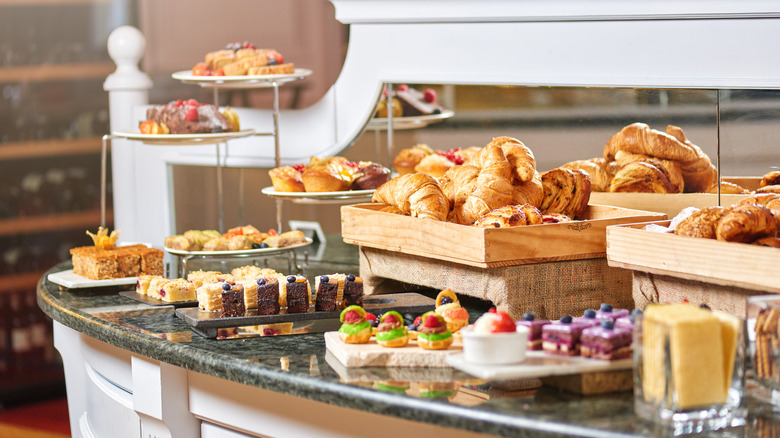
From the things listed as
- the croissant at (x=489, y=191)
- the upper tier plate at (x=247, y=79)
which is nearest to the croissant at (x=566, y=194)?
the croissant at (x=489, y=191)

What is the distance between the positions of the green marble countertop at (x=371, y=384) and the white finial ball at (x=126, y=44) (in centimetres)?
179

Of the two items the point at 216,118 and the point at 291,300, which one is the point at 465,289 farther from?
the point at 216,118

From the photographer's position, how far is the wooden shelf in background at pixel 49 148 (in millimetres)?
5125

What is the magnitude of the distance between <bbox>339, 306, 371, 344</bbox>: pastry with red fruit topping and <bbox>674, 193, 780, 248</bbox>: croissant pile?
1.88 ft

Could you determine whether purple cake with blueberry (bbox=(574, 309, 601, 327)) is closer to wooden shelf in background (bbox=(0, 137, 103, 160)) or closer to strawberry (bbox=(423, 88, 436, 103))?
strawberry (bbox=(423, 88, 436, 103))

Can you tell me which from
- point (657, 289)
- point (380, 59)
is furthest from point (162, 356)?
point (380, 59)

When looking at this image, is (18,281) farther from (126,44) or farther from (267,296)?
(267,296)

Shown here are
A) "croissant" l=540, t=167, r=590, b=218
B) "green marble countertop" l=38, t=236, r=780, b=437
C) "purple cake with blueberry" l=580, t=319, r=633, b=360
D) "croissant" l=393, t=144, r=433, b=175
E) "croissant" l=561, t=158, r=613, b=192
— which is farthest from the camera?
"croissant" l=393, t=144, r=433, b=175

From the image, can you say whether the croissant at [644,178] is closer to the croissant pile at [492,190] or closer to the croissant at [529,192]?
the croissant pile at [492,190]

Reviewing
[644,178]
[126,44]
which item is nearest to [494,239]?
[644,178]

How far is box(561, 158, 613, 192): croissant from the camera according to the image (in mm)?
2395

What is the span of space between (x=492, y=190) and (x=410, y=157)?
907mm

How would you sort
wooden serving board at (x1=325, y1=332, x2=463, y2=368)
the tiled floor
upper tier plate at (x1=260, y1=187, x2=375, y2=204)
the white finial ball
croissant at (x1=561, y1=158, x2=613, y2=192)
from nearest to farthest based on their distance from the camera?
wooden serving board at (x1=325, y1=332, x2=463, y2=368), croissant at (x1=561, y1=158, x2=613, y2=192), upper tier plate at (x1=260, y1=187, x2=375, y2=204), the white finial ball, the tiled floor

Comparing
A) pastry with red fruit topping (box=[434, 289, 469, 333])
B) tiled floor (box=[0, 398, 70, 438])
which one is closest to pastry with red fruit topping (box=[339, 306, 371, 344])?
pastry with red fruit topping (box=[434, 289, 469, 333])
